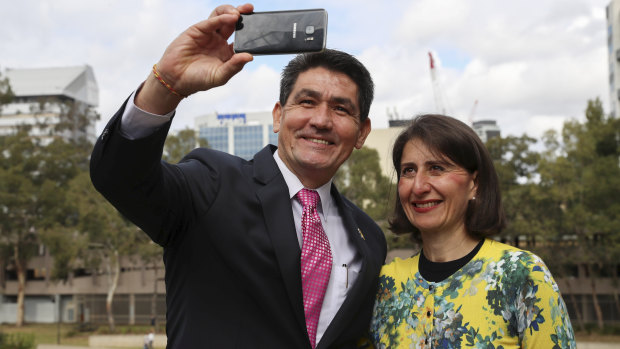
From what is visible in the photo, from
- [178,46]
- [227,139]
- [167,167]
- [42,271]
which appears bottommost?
[42,271]

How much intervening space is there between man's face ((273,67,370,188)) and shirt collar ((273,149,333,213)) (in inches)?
1.1

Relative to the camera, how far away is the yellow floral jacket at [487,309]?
292cm

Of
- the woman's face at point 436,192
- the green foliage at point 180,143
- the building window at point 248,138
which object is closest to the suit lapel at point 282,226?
the woman's face at point 436,192

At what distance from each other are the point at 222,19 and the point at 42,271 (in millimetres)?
50955

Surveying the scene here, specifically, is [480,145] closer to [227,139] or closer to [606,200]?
[606,200]

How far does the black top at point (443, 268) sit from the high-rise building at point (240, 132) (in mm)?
120704

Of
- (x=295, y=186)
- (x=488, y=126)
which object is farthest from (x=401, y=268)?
(x=488, y=126)

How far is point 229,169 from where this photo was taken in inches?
119

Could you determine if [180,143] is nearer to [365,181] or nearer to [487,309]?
[365,181]

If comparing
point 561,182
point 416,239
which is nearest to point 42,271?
point 561,182

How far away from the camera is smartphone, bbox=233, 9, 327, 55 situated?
100 inches

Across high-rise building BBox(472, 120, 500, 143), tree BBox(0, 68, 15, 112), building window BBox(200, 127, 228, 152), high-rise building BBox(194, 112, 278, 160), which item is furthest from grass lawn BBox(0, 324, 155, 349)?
building window BBox(200, 127, 228, 152)

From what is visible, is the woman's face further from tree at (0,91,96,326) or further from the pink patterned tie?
tree at (0,91,96,326)

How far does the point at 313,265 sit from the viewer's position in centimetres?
306
